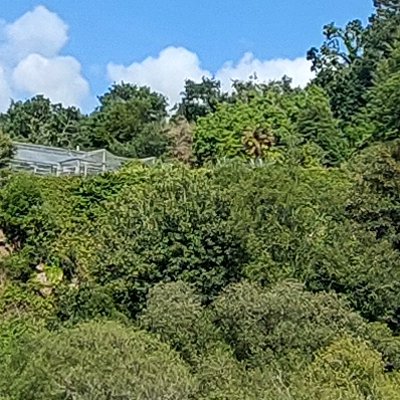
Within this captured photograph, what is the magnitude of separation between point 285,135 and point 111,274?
69.2 feet

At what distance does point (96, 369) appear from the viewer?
1360 centimetres

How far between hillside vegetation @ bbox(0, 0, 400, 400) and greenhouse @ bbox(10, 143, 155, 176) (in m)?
1.47

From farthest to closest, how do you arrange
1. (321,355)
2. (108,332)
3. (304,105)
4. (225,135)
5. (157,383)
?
(304,105), (225,135), (321,355), (108,332), (157,383)

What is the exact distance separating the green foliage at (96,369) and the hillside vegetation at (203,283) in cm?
2

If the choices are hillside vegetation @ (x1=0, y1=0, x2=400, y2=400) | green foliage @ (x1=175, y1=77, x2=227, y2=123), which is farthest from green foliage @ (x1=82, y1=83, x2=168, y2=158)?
hillside vegetation @ (x1=0, y1=0, x2=400, y2=400)

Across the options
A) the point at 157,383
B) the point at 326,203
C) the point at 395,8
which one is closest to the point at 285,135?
the point at 326,203

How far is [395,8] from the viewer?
5822cm

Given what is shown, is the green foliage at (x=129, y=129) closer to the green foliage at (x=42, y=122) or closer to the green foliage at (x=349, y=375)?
the green foliage at (x=42, y=122)

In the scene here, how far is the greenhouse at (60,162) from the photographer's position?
2867 centimetres

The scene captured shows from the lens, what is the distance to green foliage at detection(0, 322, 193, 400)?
44.2 ft

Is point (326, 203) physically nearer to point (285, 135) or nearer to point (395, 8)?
point (285, 135)

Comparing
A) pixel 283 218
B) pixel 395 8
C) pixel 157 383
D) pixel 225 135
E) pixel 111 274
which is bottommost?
pixel 157 383

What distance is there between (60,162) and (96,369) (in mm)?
17990

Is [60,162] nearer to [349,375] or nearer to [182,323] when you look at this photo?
[182,323]
